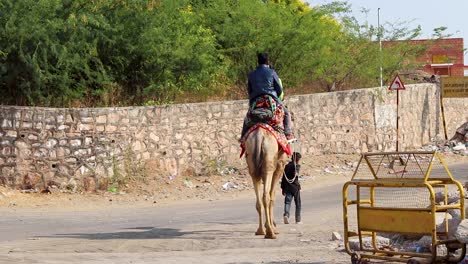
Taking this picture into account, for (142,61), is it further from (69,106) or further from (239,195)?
(239,195)

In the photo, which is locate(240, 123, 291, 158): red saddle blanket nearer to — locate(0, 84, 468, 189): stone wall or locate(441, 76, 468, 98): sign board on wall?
locate(0, 84, 468, 189): stone wall

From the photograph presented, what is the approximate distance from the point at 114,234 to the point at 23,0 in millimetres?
9016

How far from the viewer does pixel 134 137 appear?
23047 millimetres

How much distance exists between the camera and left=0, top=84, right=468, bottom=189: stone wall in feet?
70.3

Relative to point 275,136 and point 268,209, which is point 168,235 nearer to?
point 268,209

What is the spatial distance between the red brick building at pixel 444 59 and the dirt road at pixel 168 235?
3208 centimetres

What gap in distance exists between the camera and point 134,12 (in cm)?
2488

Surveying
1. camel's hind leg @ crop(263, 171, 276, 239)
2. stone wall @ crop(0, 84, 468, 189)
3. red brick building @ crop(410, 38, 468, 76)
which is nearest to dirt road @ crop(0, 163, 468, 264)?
camel's hind leg @ crop(263, 171, 276, 239)

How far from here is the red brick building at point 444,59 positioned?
52069 millimetres

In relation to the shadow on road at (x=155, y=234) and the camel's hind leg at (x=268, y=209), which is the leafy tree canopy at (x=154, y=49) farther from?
the camel's hind leg at (x=268, y=209)

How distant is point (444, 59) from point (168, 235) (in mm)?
41714

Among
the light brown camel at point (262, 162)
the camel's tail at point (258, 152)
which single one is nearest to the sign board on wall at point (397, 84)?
the light brown camel at point (262, 162)

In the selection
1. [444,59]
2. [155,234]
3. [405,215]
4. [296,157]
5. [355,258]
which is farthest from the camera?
[444,59]

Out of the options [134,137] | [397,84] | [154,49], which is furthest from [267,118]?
[397,84]
